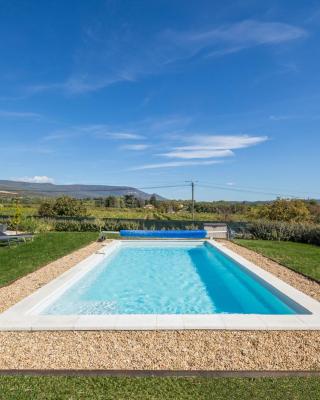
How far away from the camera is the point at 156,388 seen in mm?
2660

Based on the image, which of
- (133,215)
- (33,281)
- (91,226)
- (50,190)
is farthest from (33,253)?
(50,190)

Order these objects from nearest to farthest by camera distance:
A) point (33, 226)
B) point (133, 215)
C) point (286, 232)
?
point (286, 232)
point (33, 226)
point (133, 215)

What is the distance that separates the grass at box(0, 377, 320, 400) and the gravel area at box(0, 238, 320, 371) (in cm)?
25

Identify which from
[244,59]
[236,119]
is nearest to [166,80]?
[244,59]

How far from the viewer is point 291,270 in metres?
7.25

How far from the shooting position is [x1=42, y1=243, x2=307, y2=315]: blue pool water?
5.51m

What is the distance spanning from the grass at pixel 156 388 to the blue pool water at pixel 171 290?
2.05m

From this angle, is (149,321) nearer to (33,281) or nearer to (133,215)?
(33,281)

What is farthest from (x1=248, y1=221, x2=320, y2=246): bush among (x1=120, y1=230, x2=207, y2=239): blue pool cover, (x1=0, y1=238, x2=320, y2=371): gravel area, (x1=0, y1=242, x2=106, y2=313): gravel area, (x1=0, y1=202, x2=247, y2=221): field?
(x1=0, y1=202, x2=247, y2=221): field

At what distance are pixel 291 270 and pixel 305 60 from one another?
25.3 ft

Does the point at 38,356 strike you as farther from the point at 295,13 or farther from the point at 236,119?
the point at 236,119

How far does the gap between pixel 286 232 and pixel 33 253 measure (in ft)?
34.6

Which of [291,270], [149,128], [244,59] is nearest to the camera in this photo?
[291,270]

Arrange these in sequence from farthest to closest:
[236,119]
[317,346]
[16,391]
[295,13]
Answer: [236,119] < [295,13] < [317,346] < [16,391]
